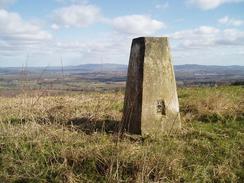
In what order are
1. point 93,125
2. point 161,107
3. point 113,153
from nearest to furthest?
point 113,153 < point 161,107 < point 93,125

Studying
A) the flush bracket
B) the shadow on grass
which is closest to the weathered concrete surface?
the flush bracket

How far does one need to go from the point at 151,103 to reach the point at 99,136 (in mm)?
1115

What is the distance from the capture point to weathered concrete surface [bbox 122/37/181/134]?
6023mm

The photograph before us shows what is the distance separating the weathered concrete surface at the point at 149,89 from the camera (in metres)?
6.02

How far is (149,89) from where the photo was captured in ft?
19.8

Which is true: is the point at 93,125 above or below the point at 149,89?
below

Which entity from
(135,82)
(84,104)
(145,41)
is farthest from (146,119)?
(84,104)

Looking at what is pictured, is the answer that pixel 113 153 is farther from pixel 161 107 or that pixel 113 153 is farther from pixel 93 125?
pixel 93 125

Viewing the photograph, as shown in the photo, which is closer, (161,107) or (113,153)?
(113,153)

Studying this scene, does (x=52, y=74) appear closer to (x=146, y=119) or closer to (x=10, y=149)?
(x=10, y=149)

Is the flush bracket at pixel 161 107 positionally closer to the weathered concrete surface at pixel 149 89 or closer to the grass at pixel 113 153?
the weathered concrete surface at pixel 149 89

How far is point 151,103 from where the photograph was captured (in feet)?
19.9

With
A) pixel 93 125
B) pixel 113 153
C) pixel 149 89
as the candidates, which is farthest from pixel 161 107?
pixel 113 153

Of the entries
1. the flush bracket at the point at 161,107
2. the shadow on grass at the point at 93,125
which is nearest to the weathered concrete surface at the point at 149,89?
the flush bracket at the point at 161,107
